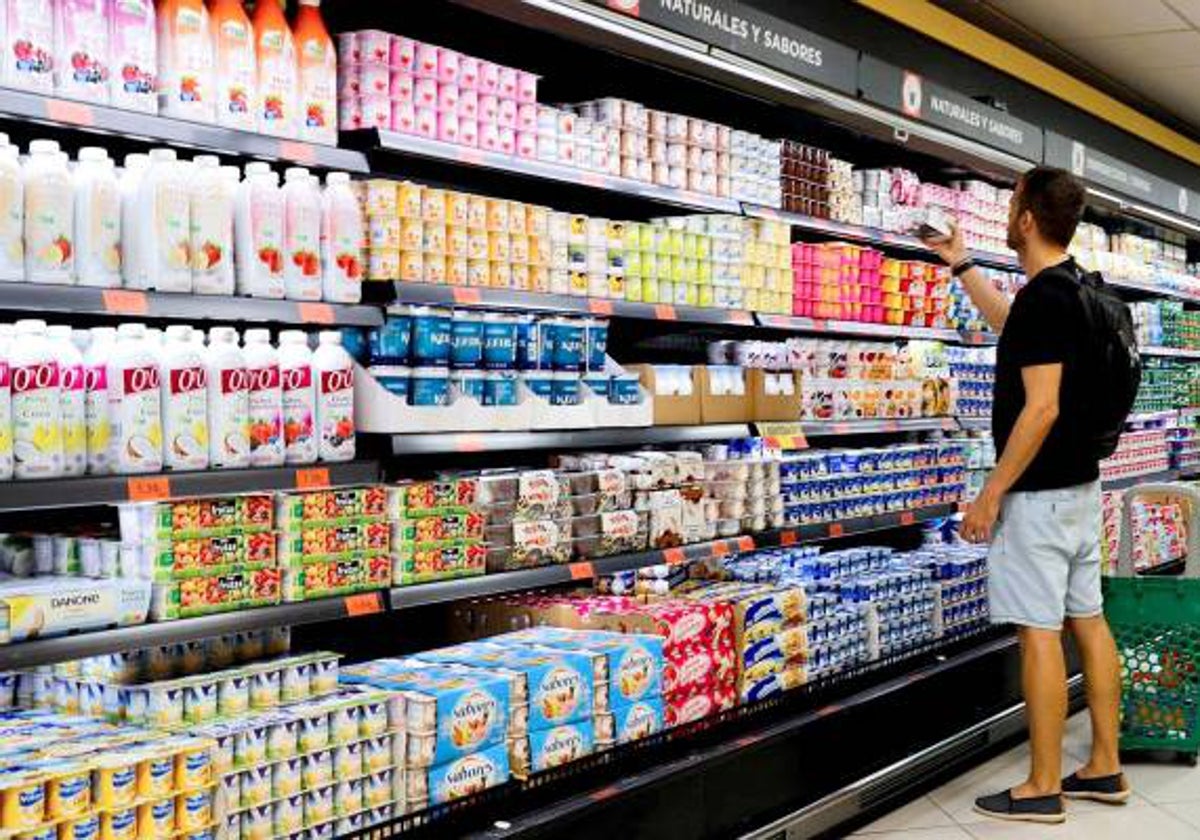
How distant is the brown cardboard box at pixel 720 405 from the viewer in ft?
14.2

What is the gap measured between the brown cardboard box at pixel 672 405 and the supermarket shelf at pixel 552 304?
6.3 inches

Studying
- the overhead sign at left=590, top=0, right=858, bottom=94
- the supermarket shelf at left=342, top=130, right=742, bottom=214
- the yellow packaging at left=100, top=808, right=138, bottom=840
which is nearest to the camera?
the yellow packaging at left=100, top=808, right=138, bottom=840

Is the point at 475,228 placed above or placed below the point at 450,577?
above

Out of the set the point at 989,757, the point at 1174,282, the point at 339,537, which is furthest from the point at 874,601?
the point at 1174,282

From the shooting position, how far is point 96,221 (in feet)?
8.75

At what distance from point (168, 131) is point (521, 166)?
3.57ft

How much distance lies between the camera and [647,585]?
4324 millimetres

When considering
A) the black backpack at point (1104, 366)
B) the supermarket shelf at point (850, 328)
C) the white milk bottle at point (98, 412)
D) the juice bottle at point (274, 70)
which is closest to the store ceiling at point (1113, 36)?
the supermarket shelf at point (850, 328)

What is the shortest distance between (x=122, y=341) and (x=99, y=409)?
0.47 feet

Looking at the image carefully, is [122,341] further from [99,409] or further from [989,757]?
[989,757]

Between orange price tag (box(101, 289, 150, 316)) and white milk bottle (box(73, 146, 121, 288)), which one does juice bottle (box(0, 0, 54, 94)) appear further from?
orange price tag (box(101, 289, 150, 316))

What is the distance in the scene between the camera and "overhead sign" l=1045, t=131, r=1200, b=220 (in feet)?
20.7

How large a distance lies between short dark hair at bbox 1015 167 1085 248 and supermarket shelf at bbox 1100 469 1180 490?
338 centimetres

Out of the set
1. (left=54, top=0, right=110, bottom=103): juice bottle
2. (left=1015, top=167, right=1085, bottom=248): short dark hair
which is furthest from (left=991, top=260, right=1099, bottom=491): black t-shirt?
(left=54, top=0, right=110, bottom=103): juice bottle
